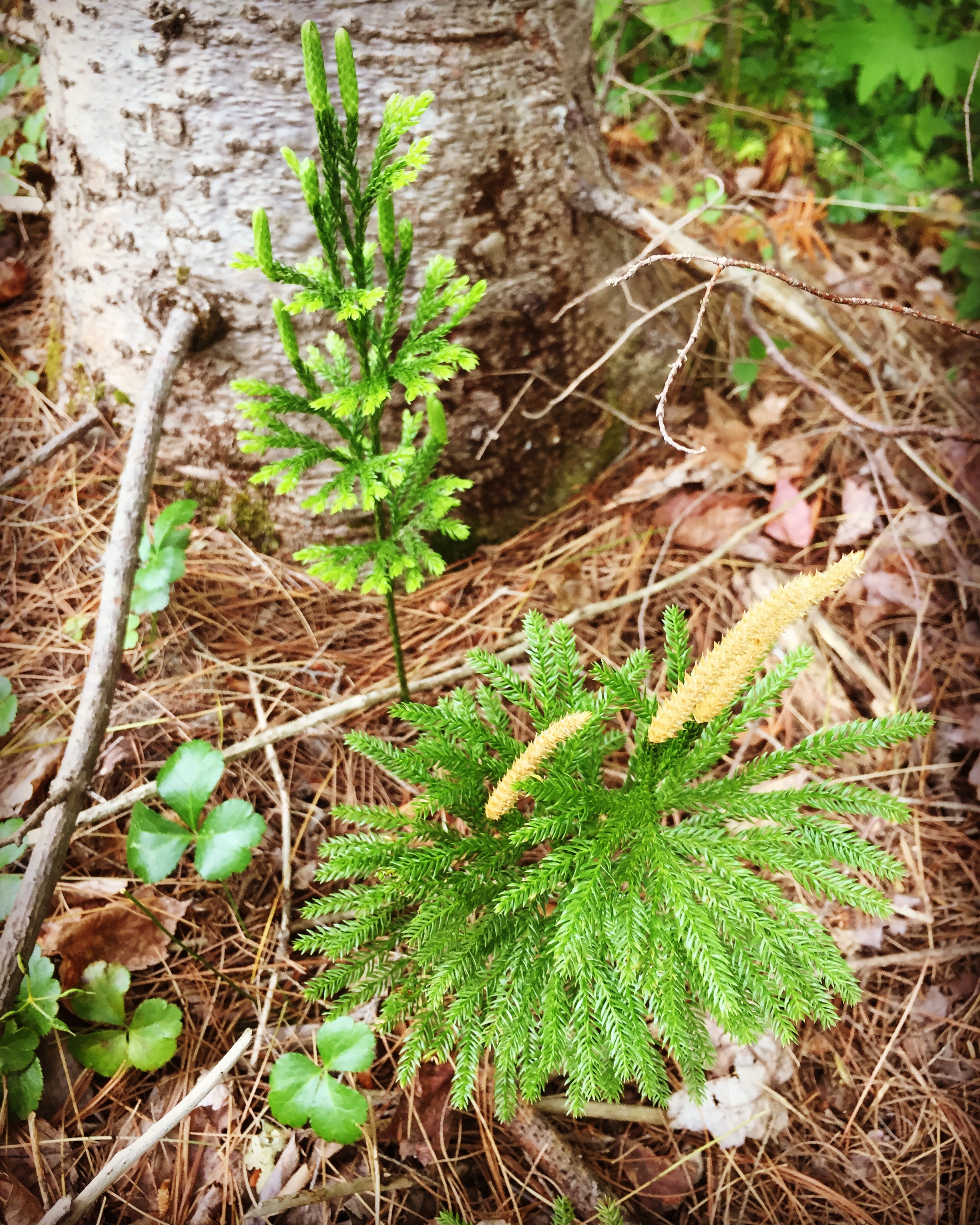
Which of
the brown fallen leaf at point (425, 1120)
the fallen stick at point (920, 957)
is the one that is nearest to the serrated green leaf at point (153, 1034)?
the brown fallen leaf at point (425, 1120)

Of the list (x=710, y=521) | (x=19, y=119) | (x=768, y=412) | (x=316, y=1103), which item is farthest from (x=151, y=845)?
(x=19, y=119)

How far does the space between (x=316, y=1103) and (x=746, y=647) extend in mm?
1193

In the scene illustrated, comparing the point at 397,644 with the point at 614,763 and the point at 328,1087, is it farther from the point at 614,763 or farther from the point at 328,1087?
the point at 328,1087

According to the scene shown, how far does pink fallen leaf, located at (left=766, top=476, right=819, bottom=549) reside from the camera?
2.37m

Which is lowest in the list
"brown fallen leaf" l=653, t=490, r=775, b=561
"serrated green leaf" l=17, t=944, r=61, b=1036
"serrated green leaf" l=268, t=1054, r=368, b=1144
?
"serrated green leaf" l=268, t=1054, r=368, b=1144

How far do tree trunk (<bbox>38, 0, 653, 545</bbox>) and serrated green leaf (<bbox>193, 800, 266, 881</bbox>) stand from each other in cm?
89

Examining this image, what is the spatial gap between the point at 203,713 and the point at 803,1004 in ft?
4.93

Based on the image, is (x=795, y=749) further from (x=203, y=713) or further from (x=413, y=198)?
(x=413, y=198)

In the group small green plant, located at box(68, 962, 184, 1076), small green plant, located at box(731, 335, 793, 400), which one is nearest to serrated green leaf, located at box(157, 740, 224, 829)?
small green plant, located at box(68, 962, 184, 1076)

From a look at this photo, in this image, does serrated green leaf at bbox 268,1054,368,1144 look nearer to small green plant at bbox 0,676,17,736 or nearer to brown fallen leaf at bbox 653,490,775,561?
small green plant at bbox 0,676,17,736

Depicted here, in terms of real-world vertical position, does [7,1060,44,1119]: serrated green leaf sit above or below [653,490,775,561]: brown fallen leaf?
below

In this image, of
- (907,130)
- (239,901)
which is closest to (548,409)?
(239,901)

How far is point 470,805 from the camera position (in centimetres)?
143

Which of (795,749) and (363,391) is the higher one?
(363,391)
